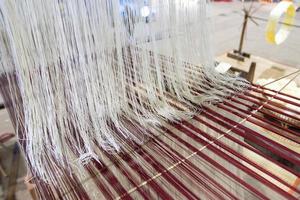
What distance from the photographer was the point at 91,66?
688mm

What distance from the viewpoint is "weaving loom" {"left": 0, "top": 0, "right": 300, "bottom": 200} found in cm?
54

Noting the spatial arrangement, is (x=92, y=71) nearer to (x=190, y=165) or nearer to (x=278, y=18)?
(x=190, y=165)

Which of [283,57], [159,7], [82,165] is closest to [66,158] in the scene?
[82,165]

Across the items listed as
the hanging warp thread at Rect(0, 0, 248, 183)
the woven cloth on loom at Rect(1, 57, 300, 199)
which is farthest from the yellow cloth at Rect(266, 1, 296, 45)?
the woven cloth on loom at Rect(1, 57, 300, 199)

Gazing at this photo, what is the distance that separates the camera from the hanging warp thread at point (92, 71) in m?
0.58

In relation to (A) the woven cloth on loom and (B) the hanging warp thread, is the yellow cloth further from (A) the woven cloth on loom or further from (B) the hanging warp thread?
(A) the woven cloth on loom

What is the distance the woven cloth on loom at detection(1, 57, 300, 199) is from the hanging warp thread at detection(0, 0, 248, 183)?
0.04 m

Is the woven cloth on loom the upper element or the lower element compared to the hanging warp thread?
lower

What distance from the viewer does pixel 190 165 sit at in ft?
1.89

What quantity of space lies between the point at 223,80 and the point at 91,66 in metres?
0.55

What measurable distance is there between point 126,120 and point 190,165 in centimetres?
26

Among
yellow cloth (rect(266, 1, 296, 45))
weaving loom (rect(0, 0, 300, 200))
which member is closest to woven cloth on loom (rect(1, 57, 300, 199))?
weaving loom (rect(0, 0, 300, 200))

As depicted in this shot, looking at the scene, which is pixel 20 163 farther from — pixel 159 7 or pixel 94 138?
pixel 159 7

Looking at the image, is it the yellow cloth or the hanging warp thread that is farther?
the yellow cloth
